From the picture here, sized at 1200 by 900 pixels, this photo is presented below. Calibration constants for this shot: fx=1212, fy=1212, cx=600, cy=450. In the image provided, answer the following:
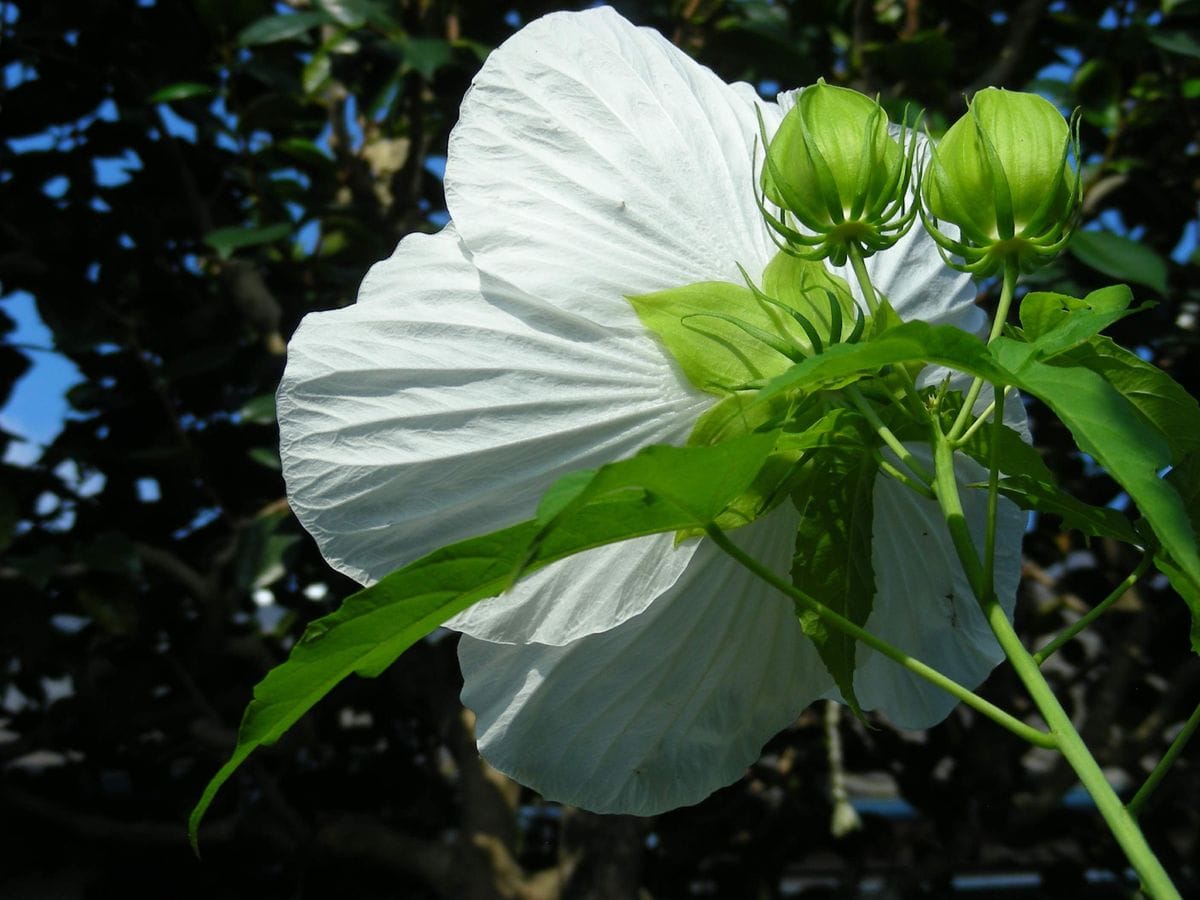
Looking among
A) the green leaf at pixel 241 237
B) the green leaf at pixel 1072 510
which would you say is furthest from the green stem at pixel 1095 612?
the green leaf at pixel 241 237

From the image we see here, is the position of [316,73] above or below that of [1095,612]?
below

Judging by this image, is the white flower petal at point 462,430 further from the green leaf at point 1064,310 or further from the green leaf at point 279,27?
the green leaf at point 279,27

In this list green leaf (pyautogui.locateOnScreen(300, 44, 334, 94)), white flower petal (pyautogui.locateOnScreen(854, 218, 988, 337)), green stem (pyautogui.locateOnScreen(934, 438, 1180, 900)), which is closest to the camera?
green stem (pyautogui.locateOnScreen(934, 438, 1180, 900))

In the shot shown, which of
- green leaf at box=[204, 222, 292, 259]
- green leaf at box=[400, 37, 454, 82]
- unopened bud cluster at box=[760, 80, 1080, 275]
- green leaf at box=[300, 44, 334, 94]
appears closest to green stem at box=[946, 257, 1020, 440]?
unopened bud cluster at box=[760, 80, 1080, 275]

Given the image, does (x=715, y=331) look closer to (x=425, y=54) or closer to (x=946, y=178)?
(x=946, y=178)

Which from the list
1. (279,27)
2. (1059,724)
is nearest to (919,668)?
(1059,724)

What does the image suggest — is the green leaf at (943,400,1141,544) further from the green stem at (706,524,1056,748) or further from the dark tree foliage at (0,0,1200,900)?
the dark tree foliage at (0,0,1200,900)

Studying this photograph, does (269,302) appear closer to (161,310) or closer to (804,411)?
(161,310)

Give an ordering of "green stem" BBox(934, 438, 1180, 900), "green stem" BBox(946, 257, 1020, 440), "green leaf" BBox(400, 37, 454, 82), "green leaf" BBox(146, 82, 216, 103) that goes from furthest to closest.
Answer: "green leaf" BBox(146, 82, 216, 103), "green leaf" BBox(400, 37, 454, 82), "green stem" BBox(946, 257, 1020, 440), "green stem" BBox(934, 438, 1180, 900)
